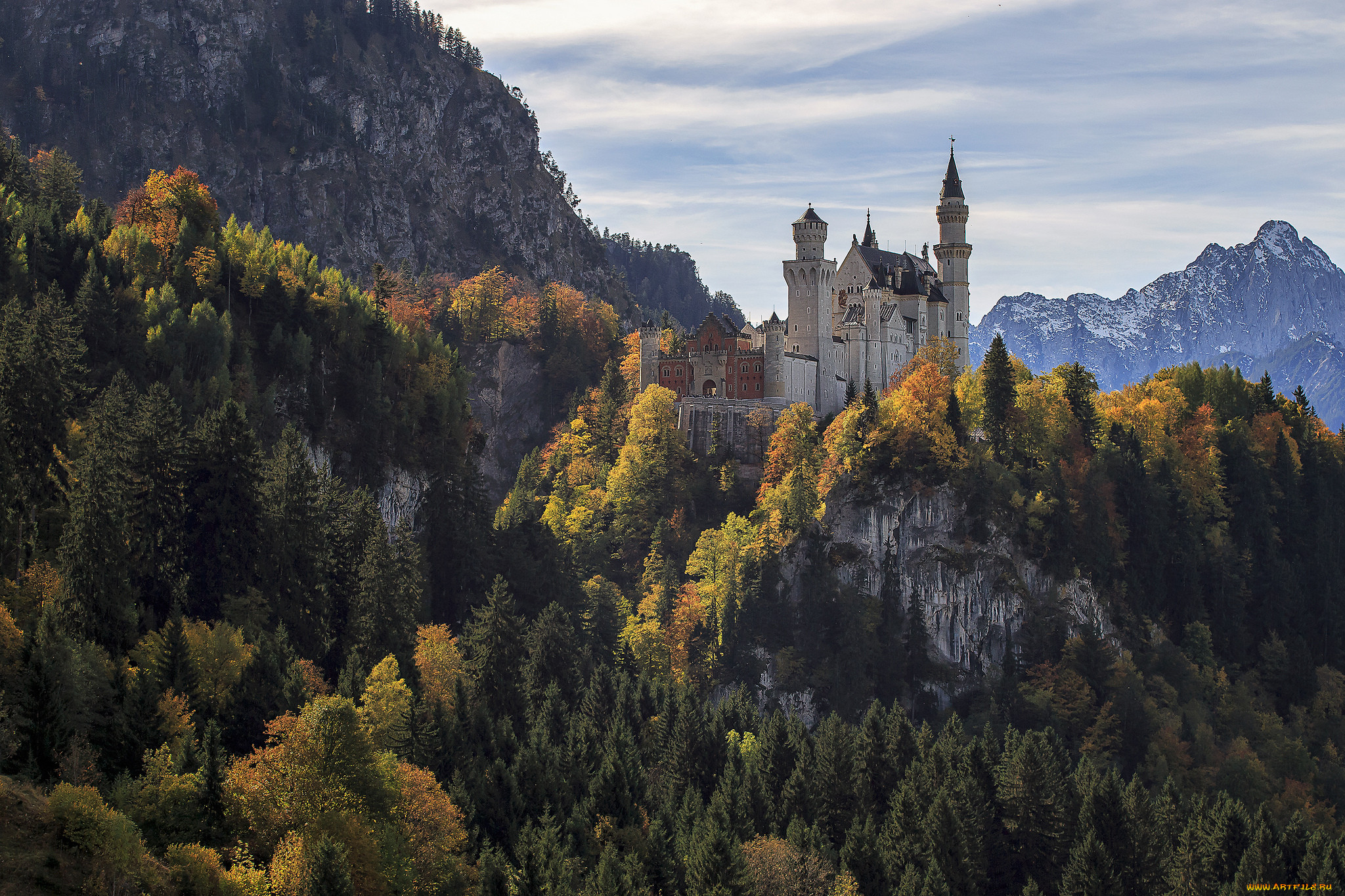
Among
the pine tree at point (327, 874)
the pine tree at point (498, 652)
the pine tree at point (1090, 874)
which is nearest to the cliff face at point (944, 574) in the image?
the pine tree at point (498, 652)

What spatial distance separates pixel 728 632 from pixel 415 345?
31.2 m

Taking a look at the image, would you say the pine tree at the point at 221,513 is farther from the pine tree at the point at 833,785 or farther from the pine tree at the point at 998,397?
the pine tree at the point at 998,397

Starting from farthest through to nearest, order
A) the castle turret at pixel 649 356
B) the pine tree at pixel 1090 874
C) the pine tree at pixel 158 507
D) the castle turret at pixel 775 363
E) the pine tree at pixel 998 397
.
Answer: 1. the castle turret at pixel 649 356
2. the castle turret at pixel 775 363
3. the pine tree at pixel 998 397
4. the pine tree at pixel 1090 874
5. the pine tree at pixel 158 507

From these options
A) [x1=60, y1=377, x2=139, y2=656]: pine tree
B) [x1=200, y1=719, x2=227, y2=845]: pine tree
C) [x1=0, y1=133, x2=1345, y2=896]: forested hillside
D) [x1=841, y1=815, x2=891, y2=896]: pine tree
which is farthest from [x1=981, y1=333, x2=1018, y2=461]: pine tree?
[x1=200, y1=719, x2=227, y2=845]: pine tree

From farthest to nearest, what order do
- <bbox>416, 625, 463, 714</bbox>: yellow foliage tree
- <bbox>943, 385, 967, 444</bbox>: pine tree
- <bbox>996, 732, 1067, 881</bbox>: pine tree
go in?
<bbox>943, 385, 967, 444</bbox>: pine tree
<bbox>996, 732, 1067, 881</bbox>: pine tree
<bbox>416, 625, 463, 714</bbox>: yellow foliage tree

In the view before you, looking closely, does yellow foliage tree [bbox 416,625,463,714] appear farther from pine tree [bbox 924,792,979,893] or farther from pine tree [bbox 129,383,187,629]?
pine tree [bbox 924,792,979,893]

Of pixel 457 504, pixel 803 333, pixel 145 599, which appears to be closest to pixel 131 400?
pixel 145 599

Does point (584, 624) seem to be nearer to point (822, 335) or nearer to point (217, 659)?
point (822, 335)

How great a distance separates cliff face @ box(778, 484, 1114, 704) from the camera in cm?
11188

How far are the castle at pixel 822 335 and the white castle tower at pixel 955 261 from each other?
0.12 metres

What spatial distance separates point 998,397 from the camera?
4584 inches

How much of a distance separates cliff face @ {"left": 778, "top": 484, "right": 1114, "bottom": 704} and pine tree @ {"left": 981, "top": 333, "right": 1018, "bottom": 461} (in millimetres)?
6139

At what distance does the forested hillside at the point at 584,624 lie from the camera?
52.6 meters

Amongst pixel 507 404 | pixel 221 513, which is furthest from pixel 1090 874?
pixel 507 404
